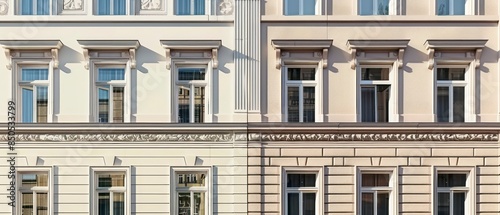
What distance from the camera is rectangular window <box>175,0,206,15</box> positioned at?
12.5m

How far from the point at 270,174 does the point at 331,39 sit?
413cm

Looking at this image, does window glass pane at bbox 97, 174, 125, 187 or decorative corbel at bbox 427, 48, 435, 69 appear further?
window glass pane at bbox 97, 174, 125, 187

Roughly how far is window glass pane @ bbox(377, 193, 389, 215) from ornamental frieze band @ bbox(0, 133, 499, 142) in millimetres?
1680

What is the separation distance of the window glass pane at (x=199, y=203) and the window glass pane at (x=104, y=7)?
578 cm

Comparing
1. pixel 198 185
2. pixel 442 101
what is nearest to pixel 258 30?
pixel 198 185

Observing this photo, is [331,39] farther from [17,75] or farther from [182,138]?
[17,75]

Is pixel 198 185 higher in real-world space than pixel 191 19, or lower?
lower

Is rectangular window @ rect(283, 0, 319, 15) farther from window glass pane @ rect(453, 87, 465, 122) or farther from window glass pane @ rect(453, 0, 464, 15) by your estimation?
window glass pane @ rect(453, 87, 465, 122)

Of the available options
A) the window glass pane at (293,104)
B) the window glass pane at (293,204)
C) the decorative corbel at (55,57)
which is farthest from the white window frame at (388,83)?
the decorative corbel at (55,57)

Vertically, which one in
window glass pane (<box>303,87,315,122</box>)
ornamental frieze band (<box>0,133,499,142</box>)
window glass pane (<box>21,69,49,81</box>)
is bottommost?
ornamental frieze band (<box>0,133,499,142</box>)

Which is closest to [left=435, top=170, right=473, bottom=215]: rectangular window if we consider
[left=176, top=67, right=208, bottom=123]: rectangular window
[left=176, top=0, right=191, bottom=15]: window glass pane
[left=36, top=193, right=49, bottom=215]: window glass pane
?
[left=176, top=67, right=208, bottom=123]: rectangular window

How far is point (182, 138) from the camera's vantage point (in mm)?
12203

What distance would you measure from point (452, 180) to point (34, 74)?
12.2 m

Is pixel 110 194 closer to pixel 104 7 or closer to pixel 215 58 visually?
pixel 215 58
